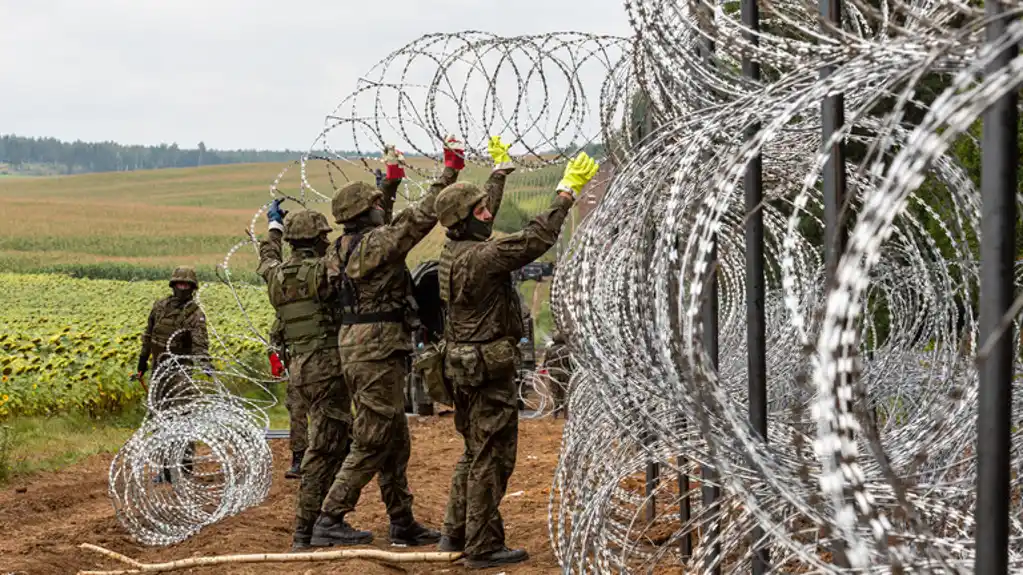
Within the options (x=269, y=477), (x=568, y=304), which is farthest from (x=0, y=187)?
(x=568, y=304)

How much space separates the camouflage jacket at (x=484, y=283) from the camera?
247 inches

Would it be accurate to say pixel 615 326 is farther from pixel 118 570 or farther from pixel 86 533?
pixel 86 533

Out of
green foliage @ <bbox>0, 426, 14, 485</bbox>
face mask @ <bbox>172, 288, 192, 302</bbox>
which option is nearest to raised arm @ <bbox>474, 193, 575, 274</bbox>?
face mask @ <bbox>172, 288, 192, 302</bbox>

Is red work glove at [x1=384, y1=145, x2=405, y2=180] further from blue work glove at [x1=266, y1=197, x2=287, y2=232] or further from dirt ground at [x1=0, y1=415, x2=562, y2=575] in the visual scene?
dirt ground at [x1=0, y1=415, x2=562, y2=575]

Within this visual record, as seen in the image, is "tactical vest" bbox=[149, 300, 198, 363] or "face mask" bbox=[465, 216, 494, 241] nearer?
"face mask" bbox=[465, 216, 494, 241]

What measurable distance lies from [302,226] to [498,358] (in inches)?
86.3

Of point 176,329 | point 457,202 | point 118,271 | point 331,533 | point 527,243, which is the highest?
point 457,202

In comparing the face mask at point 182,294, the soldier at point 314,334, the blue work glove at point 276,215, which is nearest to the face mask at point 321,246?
the soldier at point 314,334

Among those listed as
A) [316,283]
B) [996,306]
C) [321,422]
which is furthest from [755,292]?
[316,283]

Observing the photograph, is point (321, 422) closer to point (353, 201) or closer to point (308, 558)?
point (308, 558)

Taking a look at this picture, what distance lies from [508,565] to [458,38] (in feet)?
9.70

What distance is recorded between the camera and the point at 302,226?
320 inches

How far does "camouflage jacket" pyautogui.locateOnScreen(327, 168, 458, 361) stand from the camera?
7.00 meters

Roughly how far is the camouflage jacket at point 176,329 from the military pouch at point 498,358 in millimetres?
5202
